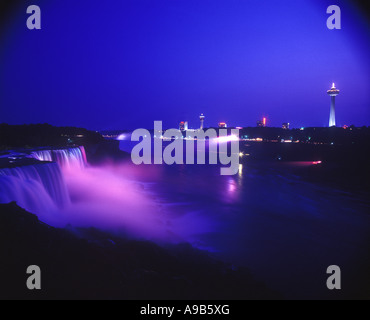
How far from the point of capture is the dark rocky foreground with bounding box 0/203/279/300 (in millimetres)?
4438

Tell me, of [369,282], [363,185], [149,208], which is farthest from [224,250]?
[363,185]

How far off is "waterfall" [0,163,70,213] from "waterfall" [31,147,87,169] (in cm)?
437

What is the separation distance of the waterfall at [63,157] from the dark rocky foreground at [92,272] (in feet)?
37.7

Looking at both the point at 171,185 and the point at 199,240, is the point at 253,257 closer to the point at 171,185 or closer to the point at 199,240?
the point at 199,240

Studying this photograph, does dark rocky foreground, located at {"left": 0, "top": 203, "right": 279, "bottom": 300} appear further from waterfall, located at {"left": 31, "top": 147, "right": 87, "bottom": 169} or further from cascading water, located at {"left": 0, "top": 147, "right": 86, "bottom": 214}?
waterfall, located at {"left": 31, "top": 147, "right": 87, "bottom": 169}

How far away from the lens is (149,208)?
46.0 ft

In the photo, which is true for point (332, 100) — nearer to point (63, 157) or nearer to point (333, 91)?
point (333, 91)

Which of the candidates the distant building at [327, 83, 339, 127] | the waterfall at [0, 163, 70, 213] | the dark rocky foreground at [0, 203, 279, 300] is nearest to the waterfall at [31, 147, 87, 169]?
the waterfall at [0, 163, 70, 213]

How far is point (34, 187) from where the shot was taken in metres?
9.55

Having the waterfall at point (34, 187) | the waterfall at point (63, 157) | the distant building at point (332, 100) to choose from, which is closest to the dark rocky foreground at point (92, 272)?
the waterfall at point (34, 187)

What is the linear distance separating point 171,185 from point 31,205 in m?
14.4

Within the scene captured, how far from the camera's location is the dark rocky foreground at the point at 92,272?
4.44 meters

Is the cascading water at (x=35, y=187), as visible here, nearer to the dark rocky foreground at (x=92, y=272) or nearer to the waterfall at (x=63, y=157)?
the dark rocky foreground at (x=92, y=272)

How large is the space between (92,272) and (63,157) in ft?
53.4
